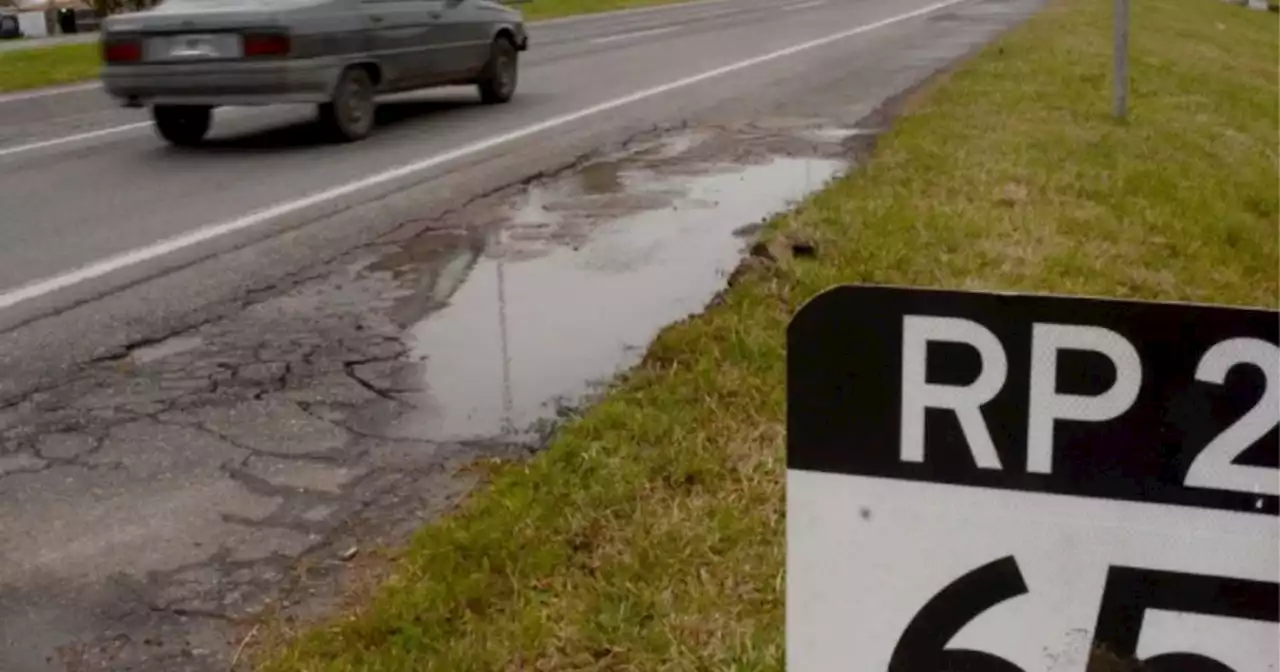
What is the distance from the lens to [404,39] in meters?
12.1

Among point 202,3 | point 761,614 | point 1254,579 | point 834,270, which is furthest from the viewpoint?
point 202,3

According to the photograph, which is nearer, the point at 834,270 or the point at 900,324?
the point at 900,324

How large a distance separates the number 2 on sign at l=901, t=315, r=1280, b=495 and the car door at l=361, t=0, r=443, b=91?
1090 cm

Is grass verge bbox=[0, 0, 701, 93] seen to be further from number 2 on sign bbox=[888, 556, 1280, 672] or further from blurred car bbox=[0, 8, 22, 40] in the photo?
blurred car bbox=[0, 8, 22, 40]

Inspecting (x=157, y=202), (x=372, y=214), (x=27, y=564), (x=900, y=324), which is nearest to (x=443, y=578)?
(x=27, y=564)

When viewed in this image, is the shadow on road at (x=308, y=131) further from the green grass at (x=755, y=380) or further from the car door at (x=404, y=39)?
the green grass at (x=755, y=380)

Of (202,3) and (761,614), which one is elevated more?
(202,3)

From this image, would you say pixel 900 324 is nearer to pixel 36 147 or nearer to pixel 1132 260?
pixel 1132 260

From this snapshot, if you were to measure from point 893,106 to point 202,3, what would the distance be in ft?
18.3

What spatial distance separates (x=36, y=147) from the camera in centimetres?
1172

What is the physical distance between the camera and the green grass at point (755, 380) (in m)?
3.26

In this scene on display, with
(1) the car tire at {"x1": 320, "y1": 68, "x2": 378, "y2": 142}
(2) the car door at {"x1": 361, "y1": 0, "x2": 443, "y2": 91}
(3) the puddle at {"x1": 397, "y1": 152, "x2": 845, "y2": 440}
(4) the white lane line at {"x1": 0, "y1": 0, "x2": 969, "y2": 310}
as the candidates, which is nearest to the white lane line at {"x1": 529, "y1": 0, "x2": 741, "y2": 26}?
(4) the white lane line at {"x1": 0, "y1": 0, "x2": 969, "y2": 310}

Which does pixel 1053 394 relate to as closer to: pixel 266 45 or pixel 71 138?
pixel 266 45

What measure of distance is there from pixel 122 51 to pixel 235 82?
1.00m
